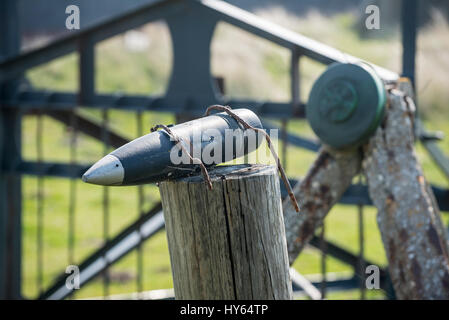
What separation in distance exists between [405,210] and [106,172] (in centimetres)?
153

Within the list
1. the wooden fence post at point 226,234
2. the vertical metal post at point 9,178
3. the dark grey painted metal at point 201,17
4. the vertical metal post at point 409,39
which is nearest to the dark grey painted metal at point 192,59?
the dark grey painted metal at point 201,17

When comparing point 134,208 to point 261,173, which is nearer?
point 261,173

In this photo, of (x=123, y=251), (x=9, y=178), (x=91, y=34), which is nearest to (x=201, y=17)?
(x=91, y=34)

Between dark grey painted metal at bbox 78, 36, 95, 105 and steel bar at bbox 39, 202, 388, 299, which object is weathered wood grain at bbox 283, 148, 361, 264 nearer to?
steel bar at bbox 39, 202, 388, 299

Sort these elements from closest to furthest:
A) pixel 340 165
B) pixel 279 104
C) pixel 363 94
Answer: pixel 363 94
pixel 340 165
pixel 279 104

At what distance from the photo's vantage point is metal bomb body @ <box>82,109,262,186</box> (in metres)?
1.79

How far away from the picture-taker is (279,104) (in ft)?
13.7

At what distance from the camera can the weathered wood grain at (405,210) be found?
2797 millimetres

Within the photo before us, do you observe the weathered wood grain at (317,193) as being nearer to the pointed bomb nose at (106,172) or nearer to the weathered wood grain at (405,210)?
the weathered wood grain at (405,210)

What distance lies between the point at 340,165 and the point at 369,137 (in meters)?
0.20

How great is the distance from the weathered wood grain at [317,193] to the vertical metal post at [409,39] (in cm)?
88

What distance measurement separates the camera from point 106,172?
1.78 metres
